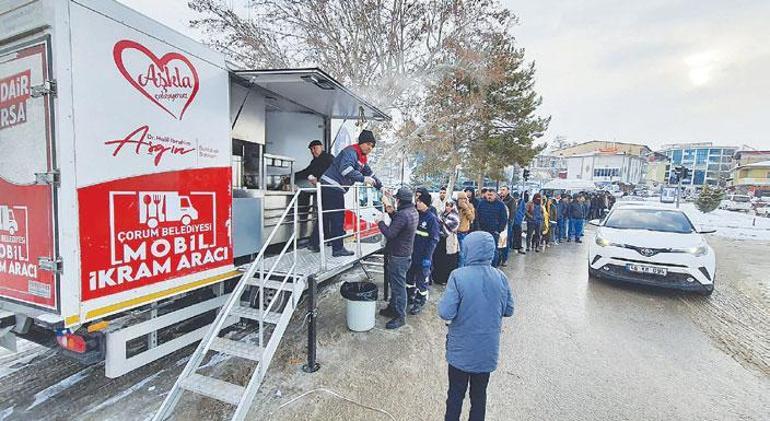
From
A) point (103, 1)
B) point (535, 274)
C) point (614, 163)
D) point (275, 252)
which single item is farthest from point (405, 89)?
point (614, 163)

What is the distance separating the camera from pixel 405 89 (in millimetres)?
15078

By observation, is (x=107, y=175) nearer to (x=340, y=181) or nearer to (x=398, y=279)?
(x=340, y=181)

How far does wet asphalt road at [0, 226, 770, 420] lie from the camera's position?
2971mm

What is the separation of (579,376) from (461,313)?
209 cm

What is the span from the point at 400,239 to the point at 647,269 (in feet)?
15.0

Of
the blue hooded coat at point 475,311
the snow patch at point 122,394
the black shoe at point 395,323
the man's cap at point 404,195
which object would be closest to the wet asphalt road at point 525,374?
the snow patch at point 122,394

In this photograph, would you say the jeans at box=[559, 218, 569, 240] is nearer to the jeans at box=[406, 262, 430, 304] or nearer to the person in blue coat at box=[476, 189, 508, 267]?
the person in blue coat at box=[476, 189, 508, 267]

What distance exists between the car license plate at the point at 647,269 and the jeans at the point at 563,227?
21.3ft

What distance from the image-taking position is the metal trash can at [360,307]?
434 centimetres

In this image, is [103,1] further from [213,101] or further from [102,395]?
[102,395]

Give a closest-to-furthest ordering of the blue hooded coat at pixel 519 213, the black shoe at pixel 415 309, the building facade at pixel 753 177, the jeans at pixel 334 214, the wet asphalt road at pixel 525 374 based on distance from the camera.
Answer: the wet asphalt road at pixel 525 374
the jeans at pixel 334 214
the black shoe at pixel 415 309
the blue hooded coat at pixel 519 213
the building facade at pixel 753 177

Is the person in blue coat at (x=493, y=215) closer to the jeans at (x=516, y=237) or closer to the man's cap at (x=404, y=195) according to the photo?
the jeans at (x=516, y=237)

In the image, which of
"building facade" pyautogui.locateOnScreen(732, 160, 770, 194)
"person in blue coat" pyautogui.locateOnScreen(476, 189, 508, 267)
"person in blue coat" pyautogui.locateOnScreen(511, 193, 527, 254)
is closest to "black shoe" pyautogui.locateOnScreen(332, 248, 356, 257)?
"person in blue coat" pyautogui.locateOnScreen(476, 189, 508, 267)

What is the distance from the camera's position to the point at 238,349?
120 inches
